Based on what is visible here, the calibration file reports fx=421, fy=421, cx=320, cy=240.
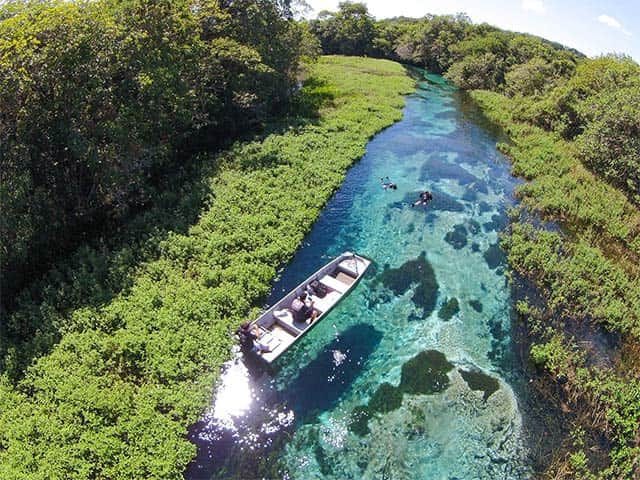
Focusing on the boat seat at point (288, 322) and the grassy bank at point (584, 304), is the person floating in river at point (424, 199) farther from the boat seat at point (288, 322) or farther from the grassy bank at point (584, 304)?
the boat seat at point (288, 322)

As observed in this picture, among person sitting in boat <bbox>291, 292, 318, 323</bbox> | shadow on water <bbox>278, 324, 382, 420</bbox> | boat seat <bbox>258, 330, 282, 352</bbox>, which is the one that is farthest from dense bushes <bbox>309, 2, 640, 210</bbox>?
boat seat <bbox>258, 330, 282, 352</bbox>

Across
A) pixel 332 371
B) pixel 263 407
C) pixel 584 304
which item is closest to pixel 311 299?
pixel 332 371

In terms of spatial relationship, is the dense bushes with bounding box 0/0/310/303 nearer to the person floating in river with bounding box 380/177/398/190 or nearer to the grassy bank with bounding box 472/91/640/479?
the person floating in river with bounding box 380/177/398/190

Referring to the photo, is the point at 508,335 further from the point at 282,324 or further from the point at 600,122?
the point at 600,122

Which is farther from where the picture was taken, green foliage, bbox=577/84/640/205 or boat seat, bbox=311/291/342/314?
green foliage, bbox=577/84/640/205

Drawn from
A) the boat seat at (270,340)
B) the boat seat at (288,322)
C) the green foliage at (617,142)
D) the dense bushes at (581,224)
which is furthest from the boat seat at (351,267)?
the green foliage at (617,142)

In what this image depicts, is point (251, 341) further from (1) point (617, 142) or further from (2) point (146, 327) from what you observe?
(1) point (617, 142)
